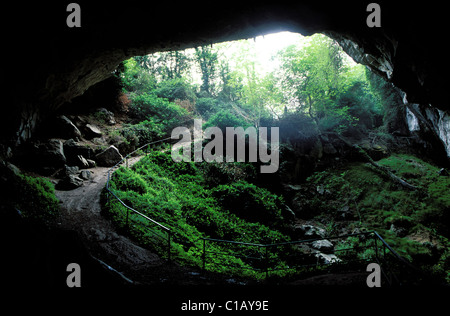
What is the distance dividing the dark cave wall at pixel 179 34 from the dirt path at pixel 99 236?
12.3 feet

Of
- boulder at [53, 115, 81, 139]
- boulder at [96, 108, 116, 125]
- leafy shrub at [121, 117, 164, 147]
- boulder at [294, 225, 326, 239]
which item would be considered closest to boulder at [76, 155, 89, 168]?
boulder at [53, 115, 81, 139]

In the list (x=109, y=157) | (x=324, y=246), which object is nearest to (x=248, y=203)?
(x=324, y=246)

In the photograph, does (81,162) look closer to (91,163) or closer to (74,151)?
(91,163)

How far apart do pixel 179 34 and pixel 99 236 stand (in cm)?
774

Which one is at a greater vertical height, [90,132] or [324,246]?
[90,132]

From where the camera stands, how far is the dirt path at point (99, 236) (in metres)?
5.33

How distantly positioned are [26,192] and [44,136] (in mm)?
6593

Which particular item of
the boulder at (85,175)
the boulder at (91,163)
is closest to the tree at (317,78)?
the boulder at (91,163)

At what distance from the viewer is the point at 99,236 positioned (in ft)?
20.8

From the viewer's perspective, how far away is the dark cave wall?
239 inches

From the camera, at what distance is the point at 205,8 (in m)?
6.79

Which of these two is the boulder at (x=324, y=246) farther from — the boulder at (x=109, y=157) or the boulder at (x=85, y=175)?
the boulder at (x=109, y=157)
